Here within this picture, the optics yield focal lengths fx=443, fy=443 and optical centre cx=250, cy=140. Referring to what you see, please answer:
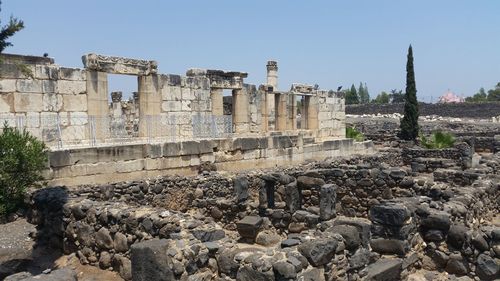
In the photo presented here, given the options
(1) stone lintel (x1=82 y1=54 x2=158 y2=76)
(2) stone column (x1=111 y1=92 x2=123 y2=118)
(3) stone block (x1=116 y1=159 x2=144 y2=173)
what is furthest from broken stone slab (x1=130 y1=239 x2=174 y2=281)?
(2) stone column (x1=111 y1=92 x2=123 y2=118)

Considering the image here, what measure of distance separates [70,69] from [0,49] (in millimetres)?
6665

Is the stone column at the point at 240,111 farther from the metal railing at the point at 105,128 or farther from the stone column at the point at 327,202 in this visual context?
the stone column at the point at 327,202

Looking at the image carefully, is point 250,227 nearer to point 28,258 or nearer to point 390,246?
Result: point 390,246

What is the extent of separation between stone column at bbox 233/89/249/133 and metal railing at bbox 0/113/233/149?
204cm

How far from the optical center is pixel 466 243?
24.5 ft

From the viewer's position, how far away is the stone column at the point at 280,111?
21789 millimetres

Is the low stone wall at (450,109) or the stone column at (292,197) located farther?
the low stone wall at (450,109)

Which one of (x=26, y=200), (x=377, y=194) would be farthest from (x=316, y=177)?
(x=26, y=200)

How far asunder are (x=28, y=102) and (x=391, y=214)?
10789mm

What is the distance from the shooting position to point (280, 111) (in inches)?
862

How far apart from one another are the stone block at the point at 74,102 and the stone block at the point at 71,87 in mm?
152

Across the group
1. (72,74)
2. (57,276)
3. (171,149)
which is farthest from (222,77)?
(57,276)

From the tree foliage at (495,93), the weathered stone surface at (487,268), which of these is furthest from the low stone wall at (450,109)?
the weathered stone surface at (487,268)

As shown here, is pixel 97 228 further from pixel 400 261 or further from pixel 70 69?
pixel 70 69
